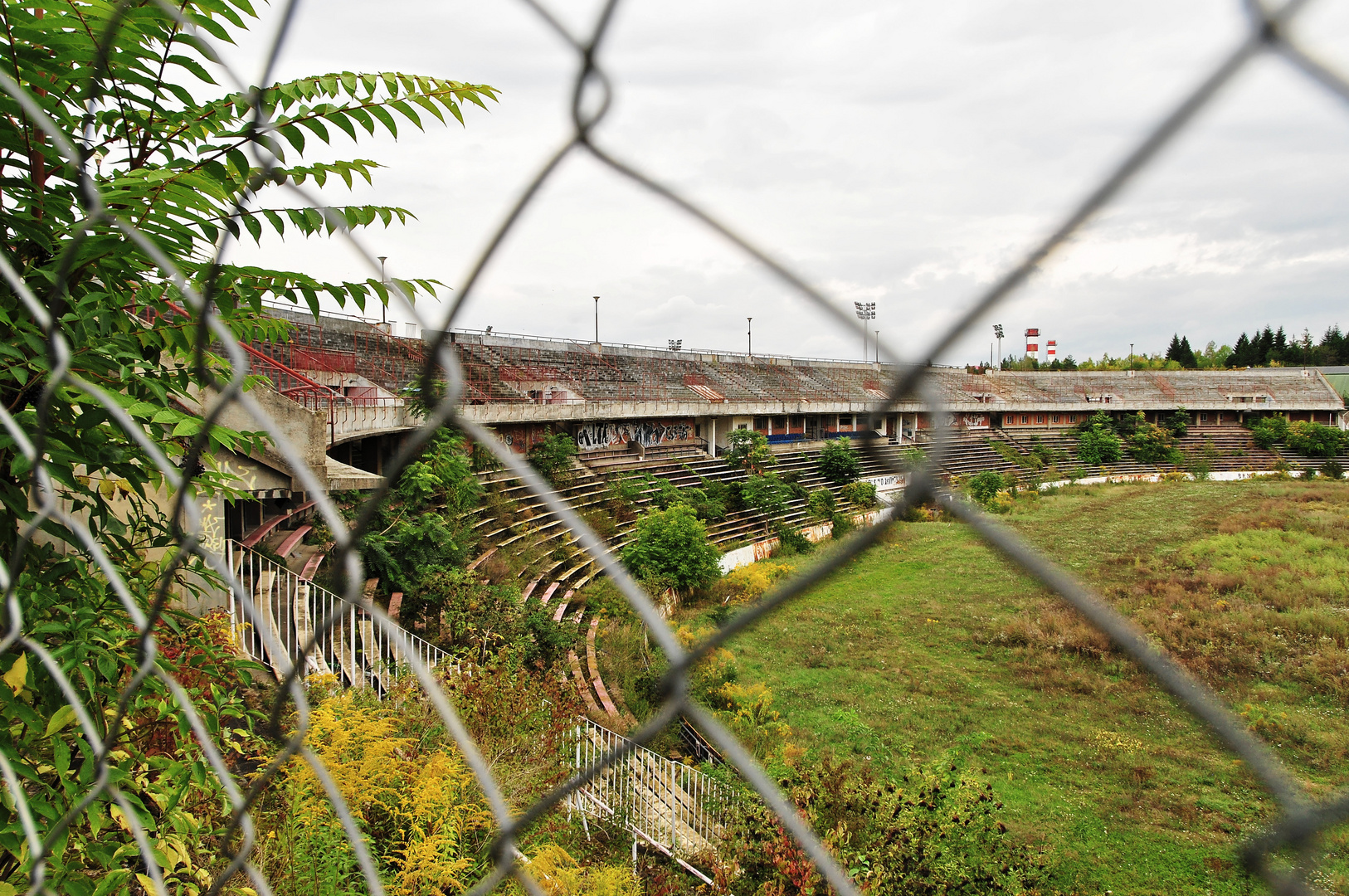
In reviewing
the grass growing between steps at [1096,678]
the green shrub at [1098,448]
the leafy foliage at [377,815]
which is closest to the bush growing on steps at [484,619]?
the grass growing between steps at [1096,678]

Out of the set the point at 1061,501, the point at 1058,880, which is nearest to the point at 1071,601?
the point at 1058,880

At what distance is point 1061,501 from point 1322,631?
336 cm

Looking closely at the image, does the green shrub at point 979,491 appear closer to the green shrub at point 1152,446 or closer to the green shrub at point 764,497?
the green shrub at point 764,497

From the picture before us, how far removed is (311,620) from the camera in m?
4.53

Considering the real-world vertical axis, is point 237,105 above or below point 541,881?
above

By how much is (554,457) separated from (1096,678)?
7674 mm

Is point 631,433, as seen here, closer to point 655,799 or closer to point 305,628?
point 305,628

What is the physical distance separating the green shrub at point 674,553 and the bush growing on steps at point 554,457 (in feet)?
7.01

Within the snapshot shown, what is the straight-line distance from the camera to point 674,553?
9.38 m

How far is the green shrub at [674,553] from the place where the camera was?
363 inches

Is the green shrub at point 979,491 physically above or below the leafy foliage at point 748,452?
above

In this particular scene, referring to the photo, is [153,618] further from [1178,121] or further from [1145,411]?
[1145,411]

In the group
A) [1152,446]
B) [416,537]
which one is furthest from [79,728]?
[1152,446]

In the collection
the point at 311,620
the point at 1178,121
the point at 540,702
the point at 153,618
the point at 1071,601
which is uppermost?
the point at 1178,121
